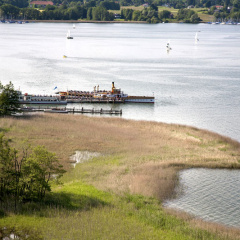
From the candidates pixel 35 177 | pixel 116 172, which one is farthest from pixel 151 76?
pixel 35 177

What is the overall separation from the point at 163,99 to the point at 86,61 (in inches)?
2186

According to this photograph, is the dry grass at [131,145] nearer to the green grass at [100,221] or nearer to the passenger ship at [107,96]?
the green grass at [100,221]

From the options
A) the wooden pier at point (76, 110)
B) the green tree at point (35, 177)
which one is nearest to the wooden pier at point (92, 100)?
the wooden pier at point (76, 110)

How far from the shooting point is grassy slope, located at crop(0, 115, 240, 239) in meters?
32.7

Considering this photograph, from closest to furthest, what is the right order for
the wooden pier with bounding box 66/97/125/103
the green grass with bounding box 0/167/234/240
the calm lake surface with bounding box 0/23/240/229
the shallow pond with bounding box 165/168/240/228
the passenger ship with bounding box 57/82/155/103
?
1. the green grass with bounding box 0/167/234/240
2. the shallow pond with bounding box 165/168/240/228
3. the calm lake surface with bounding box 0/23/240/229
4. the wooden pier with bounding box 66/97/125/103
5. the passenger ship with bounding box 57/82/155/103

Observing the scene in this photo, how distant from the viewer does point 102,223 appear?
1313 inches

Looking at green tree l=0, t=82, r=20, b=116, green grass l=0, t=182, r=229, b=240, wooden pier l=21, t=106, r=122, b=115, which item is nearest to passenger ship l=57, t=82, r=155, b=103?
wooden pier l=21, t=106, r=122, b=115

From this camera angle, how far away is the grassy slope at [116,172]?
1288 inches

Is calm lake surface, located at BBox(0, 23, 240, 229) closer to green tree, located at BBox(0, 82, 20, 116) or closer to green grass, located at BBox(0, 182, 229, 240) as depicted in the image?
green grass, located at BBox(0, 182, 229, 240)

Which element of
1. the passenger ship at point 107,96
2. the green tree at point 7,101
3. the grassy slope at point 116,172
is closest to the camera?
the grassy slope at point 116,172

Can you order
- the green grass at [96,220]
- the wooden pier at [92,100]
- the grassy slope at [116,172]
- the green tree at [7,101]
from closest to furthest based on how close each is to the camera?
the green grass at [96,220] → the grassy slope at [116,172] → the green tree at [7,101] → the wooden pier at [92,100]

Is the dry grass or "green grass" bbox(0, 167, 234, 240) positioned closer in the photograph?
"green grass" bbox(0, 167, 234, 240)

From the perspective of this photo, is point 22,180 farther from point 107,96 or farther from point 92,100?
point 107,96

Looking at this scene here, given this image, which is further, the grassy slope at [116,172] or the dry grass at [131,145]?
the dry grass at [131,145]
